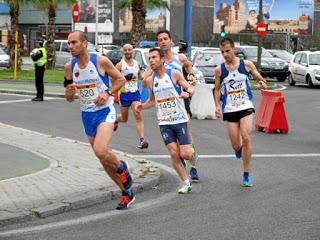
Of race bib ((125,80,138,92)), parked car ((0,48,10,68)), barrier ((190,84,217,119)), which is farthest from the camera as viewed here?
parked car ((0,48,10,68))

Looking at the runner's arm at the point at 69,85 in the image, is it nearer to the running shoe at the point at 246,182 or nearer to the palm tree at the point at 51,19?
the running shoe at the point at 246,182

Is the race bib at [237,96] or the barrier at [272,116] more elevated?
the race bib at [237,96]

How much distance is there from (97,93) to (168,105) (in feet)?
4.40

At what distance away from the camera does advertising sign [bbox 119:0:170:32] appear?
72188 mm

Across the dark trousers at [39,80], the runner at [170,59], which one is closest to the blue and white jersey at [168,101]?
the runner at [170,59]

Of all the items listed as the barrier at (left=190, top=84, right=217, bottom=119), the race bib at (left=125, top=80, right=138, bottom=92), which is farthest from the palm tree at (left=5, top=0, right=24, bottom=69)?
the race bib at (left=125, top=80, right=138, bottom=92)

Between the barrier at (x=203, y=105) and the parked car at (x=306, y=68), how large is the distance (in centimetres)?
1350

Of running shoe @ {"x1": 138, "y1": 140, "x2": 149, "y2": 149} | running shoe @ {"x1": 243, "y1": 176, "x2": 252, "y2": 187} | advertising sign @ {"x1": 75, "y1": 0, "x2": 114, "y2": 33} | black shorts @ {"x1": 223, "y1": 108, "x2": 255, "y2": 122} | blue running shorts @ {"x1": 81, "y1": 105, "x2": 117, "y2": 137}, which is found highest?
advertising sign @ {"x1": 75, "y1": 0, "x2": 114, "y2": 33}

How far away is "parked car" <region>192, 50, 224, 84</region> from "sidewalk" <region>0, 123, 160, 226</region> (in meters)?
17.5

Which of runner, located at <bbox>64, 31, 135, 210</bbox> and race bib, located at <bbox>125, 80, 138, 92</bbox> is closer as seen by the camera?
runner, located at <bbox>64, 31, 135, 210</bbox>

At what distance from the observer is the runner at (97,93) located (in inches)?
318

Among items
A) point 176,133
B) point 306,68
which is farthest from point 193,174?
point 306,68

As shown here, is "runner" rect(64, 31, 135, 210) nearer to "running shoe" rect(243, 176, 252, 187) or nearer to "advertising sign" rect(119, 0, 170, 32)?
"running shoe" rect(243, 176, 252, 187)

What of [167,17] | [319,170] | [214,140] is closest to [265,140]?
[214,140]
